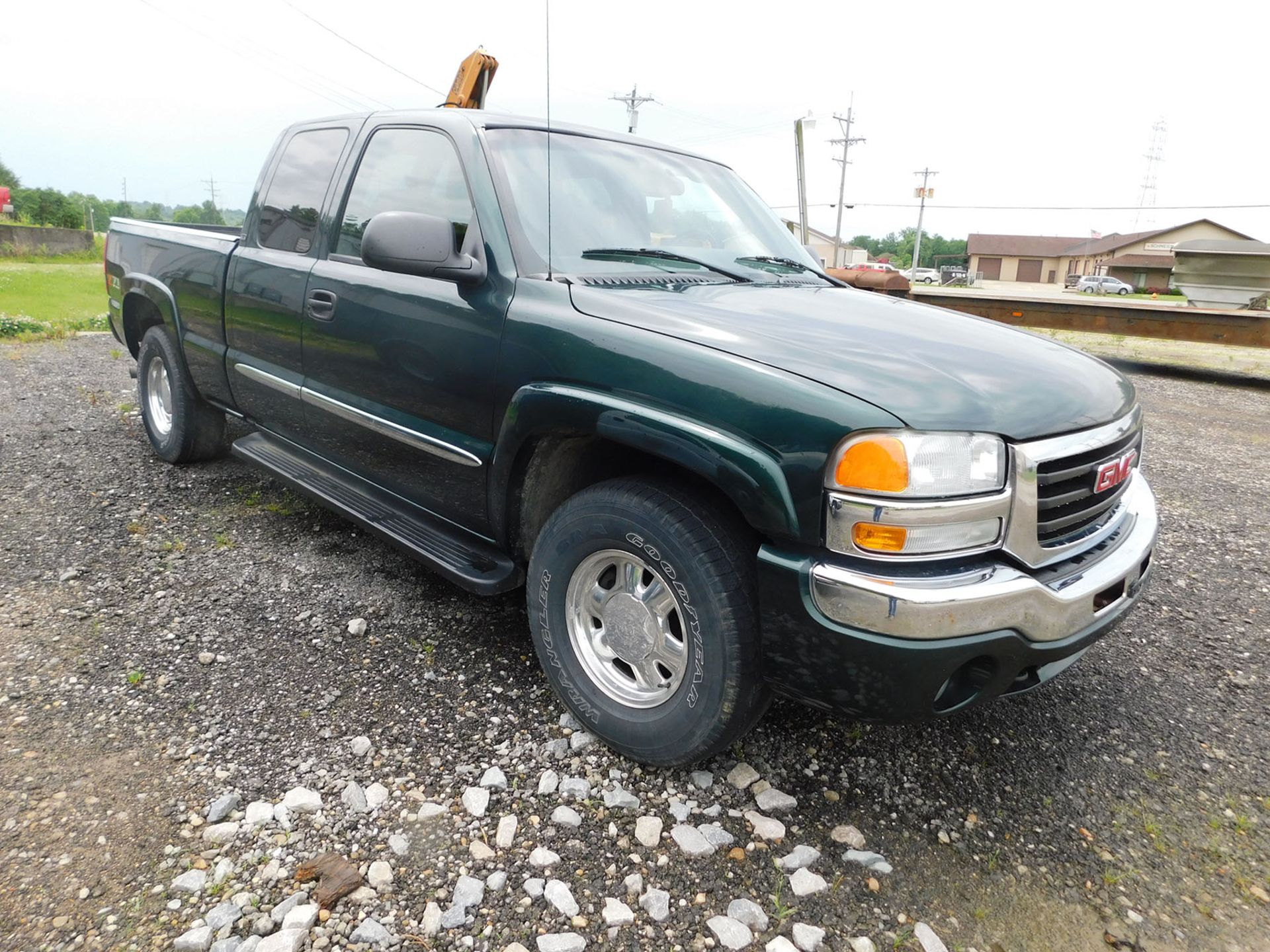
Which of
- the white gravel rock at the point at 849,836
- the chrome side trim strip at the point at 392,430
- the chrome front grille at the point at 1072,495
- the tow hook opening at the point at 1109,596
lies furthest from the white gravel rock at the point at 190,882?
the tow hook opening at the point at 1109,596

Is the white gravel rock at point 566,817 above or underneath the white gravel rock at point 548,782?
underneath

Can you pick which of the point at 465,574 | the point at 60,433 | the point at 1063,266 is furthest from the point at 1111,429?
the point at 1063,266

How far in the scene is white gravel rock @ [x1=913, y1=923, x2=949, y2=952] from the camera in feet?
5.99

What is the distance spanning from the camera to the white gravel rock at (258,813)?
210cm

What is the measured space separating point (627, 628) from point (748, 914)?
791 mm

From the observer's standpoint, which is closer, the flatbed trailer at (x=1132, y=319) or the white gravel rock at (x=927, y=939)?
the white gravel rock at (x=927, y=939)

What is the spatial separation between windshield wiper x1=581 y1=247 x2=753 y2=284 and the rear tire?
2.87 meters

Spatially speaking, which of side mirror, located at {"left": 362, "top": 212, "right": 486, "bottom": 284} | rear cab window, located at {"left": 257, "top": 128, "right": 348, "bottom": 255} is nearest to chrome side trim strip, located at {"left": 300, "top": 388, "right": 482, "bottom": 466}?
side mirror, located at {"left": 362, "top": 212, "right": 486, "bottom": 284}

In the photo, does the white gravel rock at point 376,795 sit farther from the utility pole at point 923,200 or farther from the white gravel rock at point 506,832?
the utility pole at point 923,200

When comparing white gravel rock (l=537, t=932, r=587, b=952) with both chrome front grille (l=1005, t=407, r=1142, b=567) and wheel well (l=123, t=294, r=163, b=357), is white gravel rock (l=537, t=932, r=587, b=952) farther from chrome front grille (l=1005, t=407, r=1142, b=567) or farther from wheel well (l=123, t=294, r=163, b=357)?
wheel well (l=123, t=294, r=163, b=357)

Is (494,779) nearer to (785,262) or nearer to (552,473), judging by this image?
(552,473)

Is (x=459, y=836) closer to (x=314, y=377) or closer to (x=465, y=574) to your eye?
(x=465, y=574)

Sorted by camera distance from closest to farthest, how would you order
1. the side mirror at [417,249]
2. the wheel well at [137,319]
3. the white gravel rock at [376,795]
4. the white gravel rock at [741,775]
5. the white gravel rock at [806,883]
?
the white gravel rock at [806,883]
the white gravel rock at [376,795]
the white gravel rock at [741,775]
the side mirror at [417,249]
the wheel well at [137,319]

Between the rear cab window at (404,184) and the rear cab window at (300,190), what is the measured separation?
0.23m
